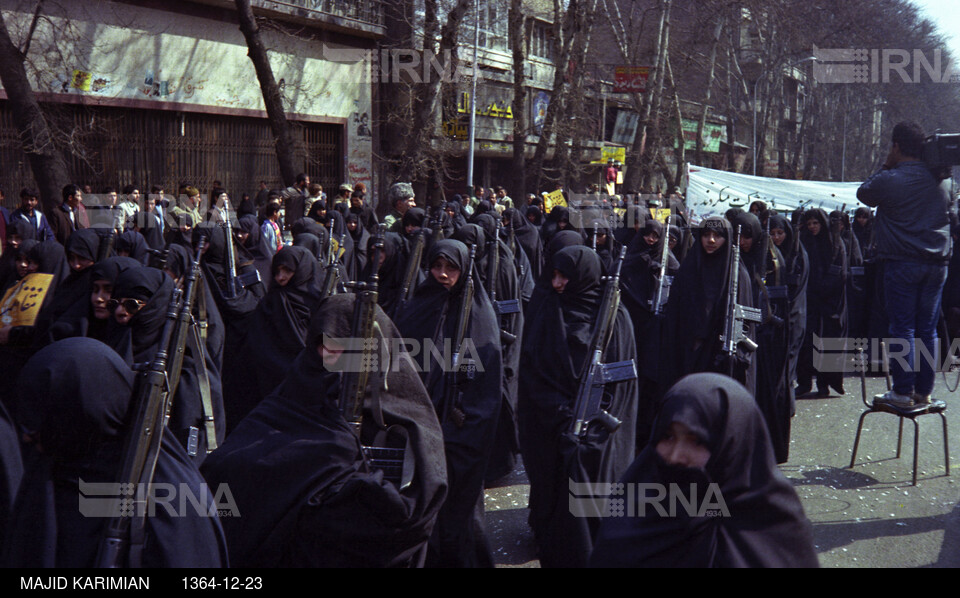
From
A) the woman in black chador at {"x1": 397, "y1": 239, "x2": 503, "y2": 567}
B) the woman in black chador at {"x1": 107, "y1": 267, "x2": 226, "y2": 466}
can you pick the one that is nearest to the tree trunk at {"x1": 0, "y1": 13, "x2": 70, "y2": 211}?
the woman in black chador at {"x1": 107, "y1": 267, "x2": 226, "y2": 466}

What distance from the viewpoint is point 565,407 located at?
476 centimetres

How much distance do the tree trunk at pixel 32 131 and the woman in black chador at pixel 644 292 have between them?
6794 millimetres

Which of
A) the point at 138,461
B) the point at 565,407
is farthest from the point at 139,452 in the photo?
the point at 565,407

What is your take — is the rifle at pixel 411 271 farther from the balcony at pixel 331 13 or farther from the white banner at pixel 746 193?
the balcony at pixel 331 13

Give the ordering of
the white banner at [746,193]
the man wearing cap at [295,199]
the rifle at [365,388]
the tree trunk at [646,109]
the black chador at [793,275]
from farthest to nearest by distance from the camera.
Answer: the tree trunk at [646,109] → the white banner at [746,193] → the man wearing cap at [295,199] → the black chador at [793,275] → the rifle at [365,388]

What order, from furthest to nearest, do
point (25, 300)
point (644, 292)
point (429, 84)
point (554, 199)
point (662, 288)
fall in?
point (429, 84) → point (554, 199) → point (644, 292) → point (662, 288) → point (25, 300)

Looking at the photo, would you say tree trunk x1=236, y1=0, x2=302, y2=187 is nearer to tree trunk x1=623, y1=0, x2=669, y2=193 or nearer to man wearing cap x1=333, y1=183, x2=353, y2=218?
man wearing cap x1=333, y1=183, x2=353, y2=218

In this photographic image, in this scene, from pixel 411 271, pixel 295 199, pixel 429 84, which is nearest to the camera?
pixel 411 271

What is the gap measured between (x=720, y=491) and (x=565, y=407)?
2.25 meters

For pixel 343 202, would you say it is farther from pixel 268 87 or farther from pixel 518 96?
pixel 518 96

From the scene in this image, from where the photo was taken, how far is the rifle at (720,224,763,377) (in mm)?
5730

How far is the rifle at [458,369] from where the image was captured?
14.1ft

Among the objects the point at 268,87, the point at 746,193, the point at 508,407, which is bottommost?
the point at 508,407

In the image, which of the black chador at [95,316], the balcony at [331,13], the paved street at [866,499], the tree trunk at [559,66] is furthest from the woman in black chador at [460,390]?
the tree trunk at [559,66]
